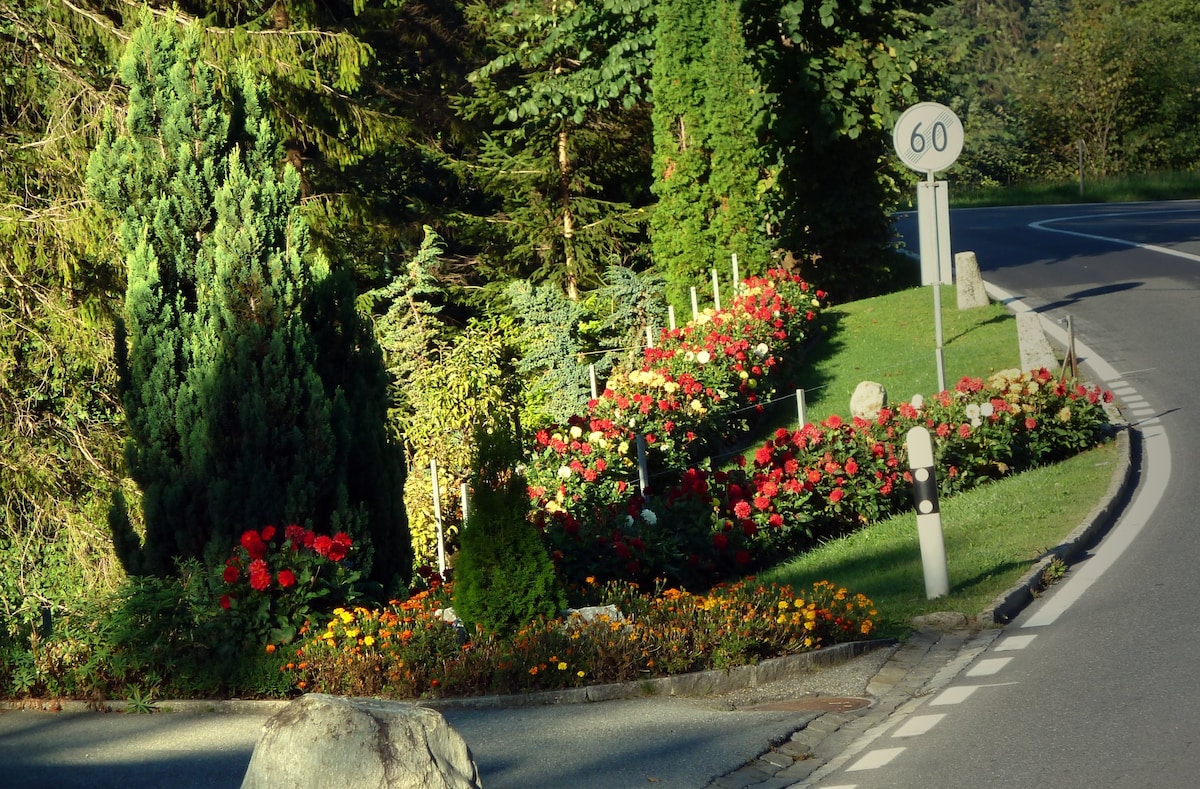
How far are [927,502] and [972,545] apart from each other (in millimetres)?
1955

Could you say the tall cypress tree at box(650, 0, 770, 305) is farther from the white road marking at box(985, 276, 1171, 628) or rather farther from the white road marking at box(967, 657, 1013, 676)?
the white road marking at box(967, 657, 1013, 676)

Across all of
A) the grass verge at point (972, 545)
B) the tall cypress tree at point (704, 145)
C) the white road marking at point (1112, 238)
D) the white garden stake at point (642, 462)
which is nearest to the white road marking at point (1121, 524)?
the grass verge at point (972, 545)

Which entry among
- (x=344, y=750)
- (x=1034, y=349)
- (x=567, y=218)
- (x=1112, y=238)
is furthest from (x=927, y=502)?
(x=1112, y=238)

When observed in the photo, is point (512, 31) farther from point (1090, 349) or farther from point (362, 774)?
point (362, 774)

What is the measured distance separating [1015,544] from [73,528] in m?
10.7

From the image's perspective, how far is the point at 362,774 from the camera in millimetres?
5047

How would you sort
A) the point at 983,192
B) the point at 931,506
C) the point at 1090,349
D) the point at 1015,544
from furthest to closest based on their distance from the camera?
the point at 983,192 < the point at 1090,349 < the point at 1015,544 < the point at 931,506

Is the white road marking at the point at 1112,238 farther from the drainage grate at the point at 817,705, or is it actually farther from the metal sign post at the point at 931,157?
the drainage grate at the point at 817,705

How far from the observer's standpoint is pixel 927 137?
15.1m

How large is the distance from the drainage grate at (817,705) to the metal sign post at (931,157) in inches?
306

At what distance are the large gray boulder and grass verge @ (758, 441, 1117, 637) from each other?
476 centimetres

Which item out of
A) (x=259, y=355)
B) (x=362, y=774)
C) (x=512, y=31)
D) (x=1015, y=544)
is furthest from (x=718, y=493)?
(x=512, y=31)

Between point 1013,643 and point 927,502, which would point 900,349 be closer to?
point 927,502

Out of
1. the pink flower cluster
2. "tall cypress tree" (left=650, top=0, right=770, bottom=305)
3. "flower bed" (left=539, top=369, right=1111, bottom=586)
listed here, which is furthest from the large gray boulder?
"tall cypress tree" (left=650, top=0, right=770, bottom=305)
